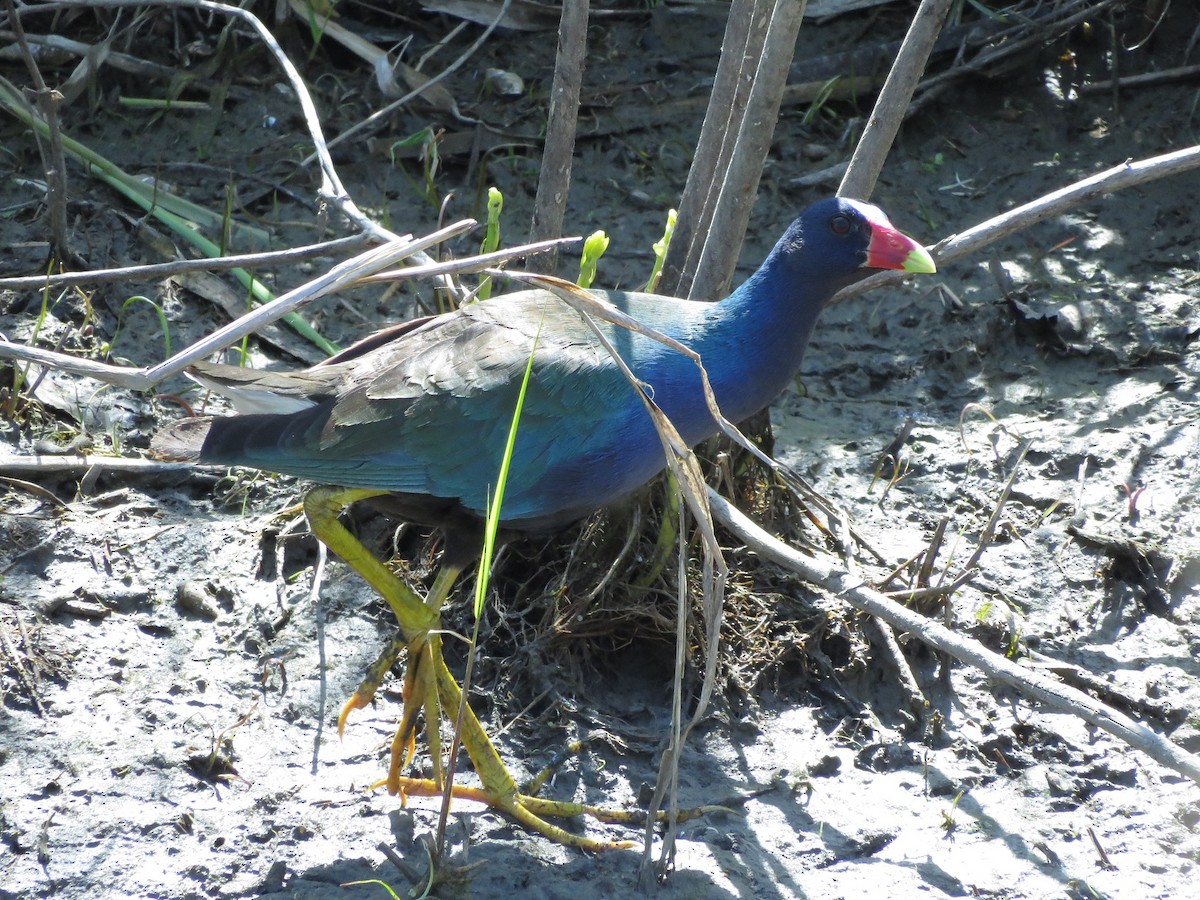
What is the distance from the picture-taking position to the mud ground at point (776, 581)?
102 inches

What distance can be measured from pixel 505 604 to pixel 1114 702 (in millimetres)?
1477

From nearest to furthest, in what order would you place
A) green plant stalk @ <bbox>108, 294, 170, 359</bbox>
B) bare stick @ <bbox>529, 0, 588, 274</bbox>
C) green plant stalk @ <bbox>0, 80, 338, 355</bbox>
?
bare stick @ <bbox>529, 0, 588, 274</bbox>, green plant stalk @ <bbox>108, 294, 170, 359</bbox>, green plant stalk @ <bbox>0, 80, 338, 355</bbox>

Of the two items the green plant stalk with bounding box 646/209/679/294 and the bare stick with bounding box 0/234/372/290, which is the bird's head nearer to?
the green plant stalk with bounding box 646/209/679/294

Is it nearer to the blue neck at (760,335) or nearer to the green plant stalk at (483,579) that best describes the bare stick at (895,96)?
the blue neck at (760,335)

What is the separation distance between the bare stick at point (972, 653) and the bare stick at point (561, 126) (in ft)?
3.14

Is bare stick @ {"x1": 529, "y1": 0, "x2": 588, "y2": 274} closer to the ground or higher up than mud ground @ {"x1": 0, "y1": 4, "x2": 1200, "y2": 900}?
higher up

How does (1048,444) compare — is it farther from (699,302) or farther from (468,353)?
(468,353)

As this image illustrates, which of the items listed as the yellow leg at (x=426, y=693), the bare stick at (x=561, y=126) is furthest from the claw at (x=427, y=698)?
the bare stick at (x=561, y=126)

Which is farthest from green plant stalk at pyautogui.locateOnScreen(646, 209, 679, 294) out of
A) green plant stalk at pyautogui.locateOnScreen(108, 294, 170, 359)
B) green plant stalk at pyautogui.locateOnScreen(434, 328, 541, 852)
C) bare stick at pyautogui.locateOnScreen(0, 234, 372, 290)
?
green plant stalk at pyautogui.locateOnScreen(108, 294, 170, 359)

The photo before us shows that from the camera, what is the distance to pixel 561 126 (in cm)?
323

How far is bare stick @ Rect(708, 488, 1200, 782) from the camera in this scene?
7.39 feet

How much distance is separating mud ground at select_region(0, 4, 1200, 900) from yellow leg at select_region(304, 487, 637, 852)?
6 centimetres

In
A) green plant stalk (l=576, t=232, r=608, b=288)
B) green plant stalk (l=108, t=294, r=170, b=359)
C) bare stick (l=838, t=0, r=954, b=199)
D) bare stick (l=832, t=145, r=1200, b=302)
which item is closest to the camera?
bare stick (l=832, t=145, r=1200, b=302)

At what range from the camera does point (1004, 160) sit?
183 inches
